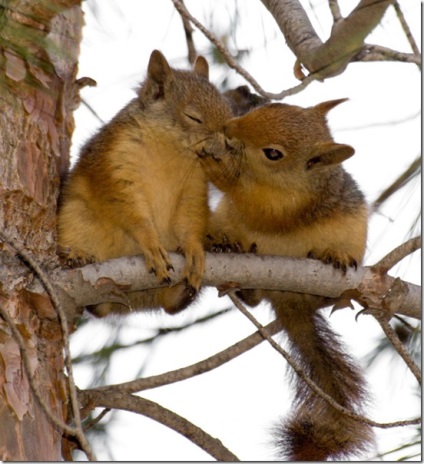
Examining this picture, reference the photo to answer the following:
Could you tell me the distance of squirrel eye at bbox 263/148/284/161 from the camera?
10.3 ft

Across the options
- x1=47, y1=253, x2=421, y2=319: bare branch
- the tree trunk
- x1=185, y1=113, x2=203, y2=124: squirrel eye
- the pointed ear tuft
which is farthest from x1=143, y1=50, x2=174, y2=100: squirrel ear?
x1=47, y1=253, x2=421, y2=319: bare branch

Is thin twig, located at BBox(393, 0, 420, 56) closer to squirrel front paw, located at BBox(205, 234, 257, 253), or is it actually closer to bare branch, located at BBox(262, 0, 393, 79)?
bare branch, located at BBox(262, 0, 393, 79)

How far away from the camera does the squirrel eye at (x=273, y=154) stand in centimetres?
313

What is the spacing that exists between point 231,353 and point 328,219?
0.70 m

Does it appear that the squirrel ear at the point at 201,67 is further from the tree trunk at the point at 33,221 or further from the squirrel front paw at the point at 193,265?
the squirrel front paw at the point at 193,265

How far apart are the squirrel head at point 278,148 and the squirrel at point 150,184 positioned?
0.08 metres

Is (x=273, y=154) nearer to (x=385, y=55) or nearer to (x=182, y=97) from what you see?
(x=182, y=97)

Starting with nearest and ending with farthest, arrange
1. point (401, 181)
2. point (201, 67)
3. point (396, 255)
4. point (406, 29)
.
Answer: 1. point (406, 29)
2. point (396, 255)
3. point (401, 181)
4. point (201, 67)

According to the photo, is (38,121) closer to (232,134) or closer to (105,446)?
(232,134)

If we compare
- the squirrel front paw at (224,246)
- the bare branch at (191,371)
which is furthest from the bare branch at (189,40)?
the bare branch at (191,371)

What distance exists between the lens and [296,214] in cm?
313

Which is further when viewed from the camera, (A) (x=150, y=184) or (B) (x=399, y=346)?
(A) (x=150, y=184)

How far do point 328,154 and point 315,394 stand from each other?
0.88m

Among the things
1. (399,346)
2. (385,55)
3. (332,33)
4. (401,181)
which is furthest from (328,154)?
(385,55)
